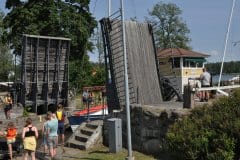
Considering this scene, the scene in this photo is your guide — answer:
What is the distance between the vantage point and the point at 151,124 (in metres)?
15.1

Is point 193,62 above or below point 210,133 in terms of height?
above

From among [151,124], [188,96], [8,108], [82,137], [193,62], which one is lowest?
[82,137]

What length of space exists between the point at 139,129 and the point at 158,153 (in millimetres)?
1228

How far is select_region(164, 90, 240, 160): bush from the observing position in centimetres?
1168

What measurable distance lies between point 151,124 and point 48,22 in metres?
28.6

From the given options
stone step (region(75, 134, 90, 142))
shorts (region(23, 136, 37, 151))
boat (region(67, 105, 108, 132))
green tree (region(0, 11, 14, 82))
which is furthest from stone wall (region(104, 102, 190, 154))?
green tree (region(0, 11, 14, 82))

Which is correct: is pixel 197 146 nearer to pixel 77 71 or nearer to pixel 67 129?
pixel 67 129

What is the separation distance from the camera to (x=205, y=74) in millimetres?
17266

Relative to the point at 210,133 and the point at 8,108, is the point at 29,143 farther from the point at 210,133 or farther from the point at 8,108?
the point at 8,108

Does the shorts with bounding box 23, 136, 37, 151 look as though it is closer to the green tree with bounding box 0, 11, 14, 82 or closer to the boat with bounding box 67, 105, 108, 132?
the boat with bounding box 67, 105, 108, 132

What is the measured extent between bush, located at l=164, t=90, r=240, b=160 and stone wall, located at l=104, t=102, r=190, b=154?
1076mm

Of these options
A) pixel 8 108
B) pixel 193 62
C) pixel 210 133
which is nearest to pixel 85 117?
pixel 8 108

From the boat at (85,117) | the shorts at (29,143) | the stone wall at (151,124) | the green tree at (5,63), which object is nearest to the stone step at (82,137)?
the stone wall at (151,124)

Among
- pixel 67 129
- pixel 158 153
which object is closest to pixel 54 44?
pixel 67 129
